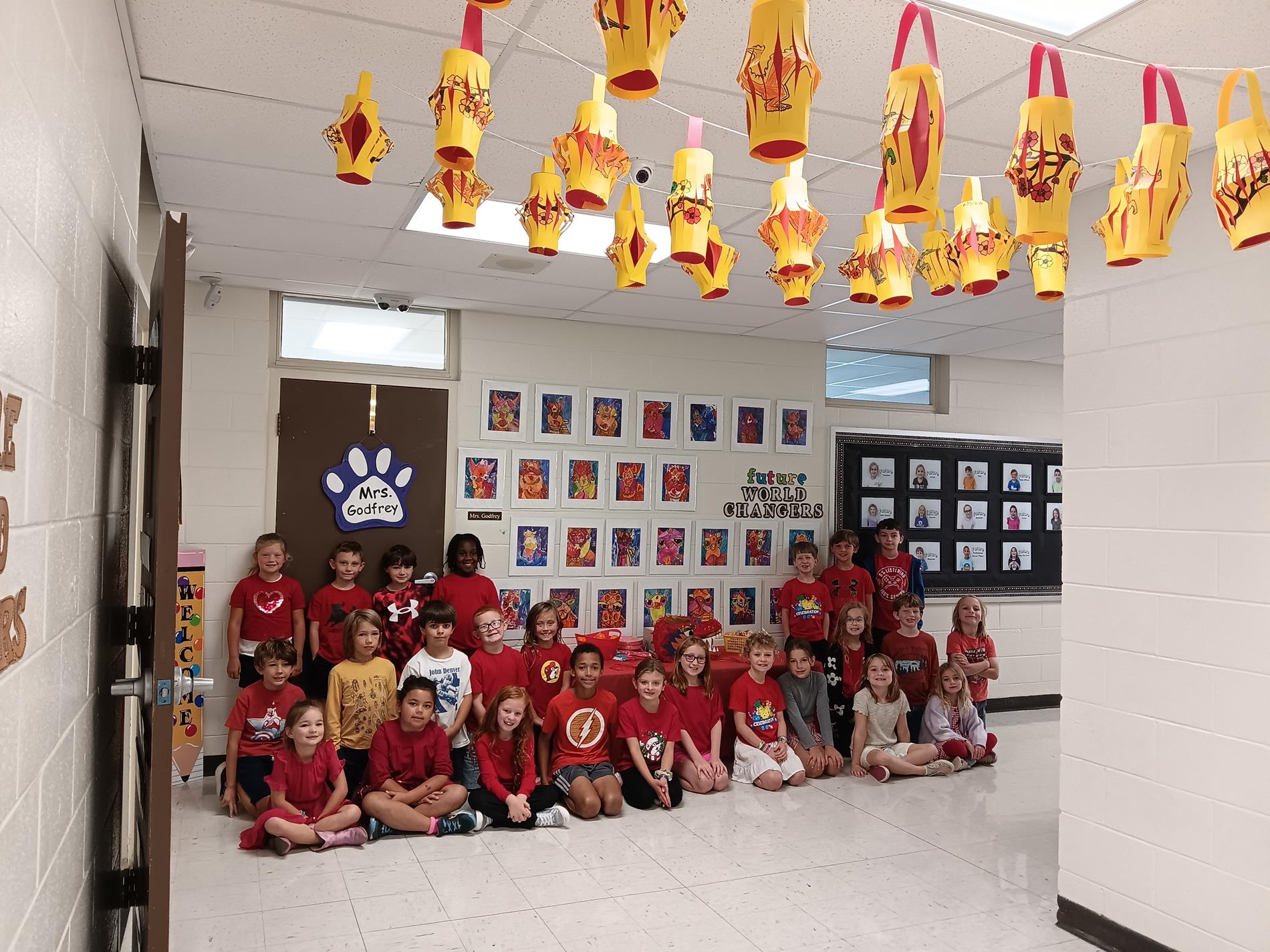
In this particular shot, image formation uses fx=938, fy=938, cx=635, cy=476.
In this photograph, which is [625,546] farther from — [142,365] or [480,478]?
[142,365]

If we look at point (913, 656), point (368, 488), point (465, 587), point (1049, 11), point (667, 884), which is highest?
point (1049, 11)

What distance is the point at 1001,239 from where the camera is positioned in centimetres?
188

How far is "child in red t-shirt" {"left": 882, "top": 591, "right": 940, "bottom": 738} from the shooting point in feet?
19.1

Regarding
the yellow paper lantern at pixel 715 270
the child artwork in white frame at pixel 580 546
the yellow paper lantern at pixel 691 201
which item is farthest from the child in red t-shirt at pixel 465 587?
the yellow paper lantern at pixel 691 201

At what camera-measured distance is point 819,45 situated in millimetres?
2229

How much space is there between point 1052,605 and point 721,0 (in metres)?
6.12

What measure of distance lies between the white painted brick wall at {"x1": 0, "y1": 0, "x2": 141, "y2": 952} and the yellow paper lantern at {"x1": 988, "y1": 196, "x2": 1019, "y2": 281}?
1621mm

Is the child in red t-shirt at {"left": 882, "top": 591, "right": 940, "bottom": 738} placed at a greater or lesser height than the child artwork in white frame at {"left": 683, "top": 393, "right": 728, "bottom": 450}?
lesser

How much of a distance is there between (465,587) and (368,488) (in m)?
0.78

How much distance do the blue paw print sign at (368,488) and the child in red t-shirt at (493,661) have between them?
34.3 inches

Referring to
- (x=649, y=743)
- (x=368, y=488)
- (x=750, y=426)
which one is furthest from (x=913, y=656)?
(x=368, y=488)

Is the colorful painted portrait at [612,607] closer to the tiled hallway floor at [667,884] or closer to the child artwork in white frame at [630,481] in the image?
the child artwork in white frame at [630,481]

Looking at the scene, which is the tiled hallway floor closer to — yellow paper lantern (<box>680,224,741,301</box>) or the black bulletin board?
yellow paper lantern (<box>680,224,741,301</box>)

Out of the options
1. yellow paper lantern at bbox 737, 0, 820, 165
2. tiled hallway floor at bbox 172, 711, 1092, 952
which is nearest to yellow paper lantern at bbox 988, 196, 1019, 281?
yellow paper lantern at bbox 737, 0, 820, 165
